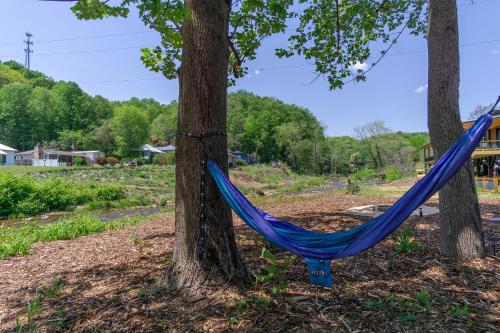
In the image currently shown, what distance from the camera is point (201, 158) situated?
237cm

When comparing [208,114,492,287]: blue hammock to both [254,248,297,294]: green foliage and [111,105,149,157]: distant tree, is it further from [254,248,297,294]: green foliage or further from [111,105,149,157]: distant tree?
[111,105,149,157]: distant tree

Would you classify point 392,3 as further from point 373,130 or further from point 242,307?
point 373,130

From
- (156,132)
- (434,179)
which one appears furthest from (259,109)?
(434,179)

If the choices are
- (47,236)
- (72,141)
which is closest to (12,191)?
(47,236)

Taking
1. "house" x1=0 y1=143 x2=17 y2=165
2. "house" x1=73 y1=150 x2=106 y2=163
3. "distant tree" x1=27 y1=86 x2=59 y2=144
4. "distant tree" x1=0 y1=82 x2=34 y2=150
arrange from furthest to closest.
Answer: "distant tree" x1=27 y1=86 x2=59 y2=144, "distant tree" x1=0 y1=82 x2=34 y2=150, "house" x1=73 y1=150 x2=106 y2=163, "house" x1=0 y1=143 x2=17 y2=165

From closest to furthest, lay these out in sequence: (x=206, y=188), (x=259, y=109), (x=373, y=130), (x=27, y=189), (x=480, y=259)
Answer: (x=206, y=188)
(x=480, y=259)
(x=27, y=189)
(x=373, y=130)
(x=259, y=109)

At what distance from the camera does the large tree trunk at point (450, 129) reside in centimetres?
285

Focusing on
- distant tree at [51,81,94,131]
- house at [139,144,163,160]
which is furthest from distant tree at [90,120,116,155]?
distant tree at [51,81,94,131]

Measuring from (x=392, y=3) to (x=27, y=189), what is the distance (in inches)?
590

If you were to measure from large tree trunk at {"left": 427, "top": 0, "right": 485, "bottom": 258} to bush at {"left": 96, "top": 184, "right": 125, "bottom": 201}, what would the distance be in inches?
644

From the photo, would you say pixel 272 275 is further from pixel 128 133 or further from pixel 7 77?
pixel 7 77

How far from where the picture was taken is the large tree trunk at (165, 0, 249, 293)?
7.54 ft

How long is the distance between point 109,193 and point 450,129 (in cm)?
1690

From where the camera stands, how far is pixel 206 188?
2359 millimetres
